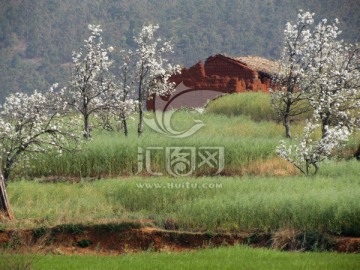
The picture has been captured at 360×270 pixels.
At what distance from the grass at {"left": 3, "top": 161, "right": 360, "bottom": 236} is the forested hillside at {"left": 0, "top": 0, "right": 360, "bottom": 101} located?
268ft

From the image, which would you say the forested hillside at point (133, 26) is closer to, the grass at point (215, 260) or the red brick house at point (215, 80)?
the red brick house at point (215, 80)

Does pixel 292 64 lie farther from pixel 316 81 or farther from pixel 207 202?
pixel 207 202

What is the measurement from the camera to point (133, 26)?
412ft

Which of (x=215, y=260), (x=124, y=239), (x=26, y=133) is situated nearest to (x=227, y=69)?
(x=26, y=133)

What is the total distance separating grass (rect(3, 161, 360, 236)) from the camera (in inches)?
746

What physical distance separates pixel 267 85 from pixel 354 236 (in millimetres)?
40594

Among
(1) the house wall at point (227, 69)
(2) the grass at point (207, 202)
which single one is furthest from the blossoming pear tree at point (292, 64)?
(1) the house wall at point (227, 69)

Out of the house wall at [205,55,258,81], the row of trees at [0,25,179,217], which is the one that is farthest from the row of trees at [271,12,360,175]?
the house wall at [205,55,258,81]

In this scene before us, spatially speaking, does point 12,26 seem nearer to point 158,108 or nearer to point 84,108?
point 158,108

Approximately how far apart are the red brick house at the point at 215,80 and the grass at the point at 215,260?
119 feet

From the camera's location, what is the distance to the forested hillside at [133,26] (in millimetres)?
113312

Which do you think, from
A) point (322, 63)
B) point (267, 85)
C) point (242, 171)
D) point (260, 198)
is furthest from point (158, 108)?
point (260, 198)

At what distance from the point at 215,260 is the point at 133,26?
112m

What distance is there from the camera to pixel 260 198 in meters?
20.0
